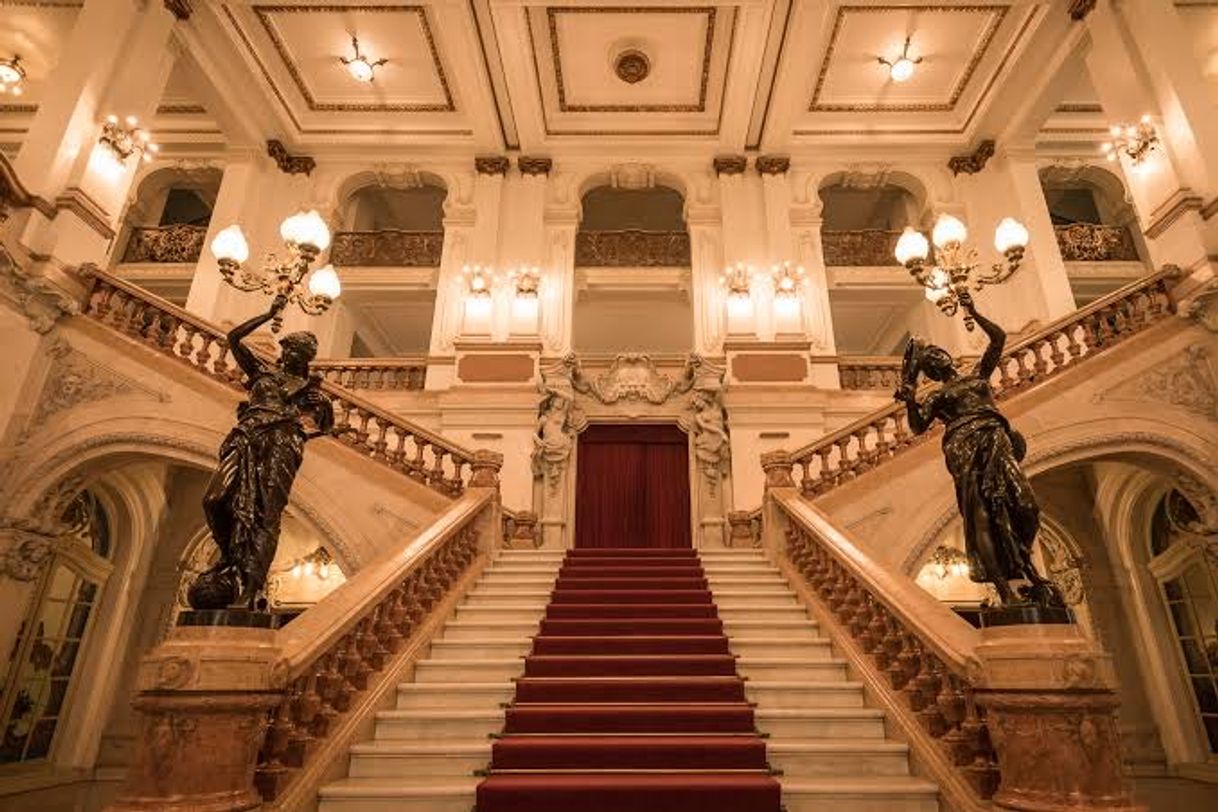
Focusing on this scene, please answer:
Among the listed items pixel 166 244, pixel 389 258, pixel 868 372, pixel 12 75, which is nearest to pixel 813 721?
pixel 868 372

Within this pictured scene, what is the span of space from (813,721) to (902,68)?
932cm

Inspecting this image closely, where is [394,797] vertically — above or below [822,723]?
below

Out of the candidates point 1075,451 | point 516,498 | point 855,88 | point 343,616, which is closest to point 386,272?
point 516,498

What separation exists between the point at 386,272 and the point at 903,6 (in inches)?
329

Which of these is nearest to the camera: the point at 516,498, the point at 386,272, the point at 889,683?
the point at 889,683

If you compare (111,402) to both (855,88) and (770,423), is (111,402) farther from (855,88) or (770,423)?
(855,88)

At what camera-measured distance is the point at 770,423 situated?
8.99 meters

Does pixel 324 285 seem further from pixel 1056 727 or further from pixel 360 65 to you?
pixel 360 65

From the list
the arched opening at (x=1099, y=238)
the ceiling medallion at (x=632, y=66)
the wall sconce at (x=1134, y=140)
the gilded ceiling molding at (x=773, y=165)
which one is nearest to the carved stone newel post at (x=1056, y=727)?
the wall sconce at (x=1134, y=140)

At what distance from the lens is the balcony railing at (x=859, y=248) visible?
10.8 m

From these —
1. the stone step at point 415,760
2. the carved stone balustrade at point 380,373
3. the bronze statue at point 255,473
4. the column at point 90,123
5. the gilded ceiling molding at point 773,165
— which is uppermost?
the gilded ceiling molding at point 773,165

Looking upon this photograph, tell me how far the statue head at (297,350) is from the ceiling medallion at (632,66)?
8.15m

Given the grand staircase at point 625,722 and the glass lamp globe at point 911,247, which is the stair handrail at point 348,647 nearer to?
the grand staircase at point 625,722

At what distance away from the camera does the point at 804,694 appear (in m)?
3.58
